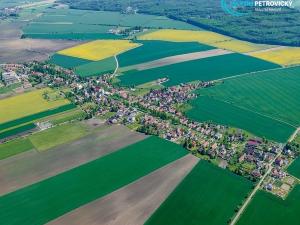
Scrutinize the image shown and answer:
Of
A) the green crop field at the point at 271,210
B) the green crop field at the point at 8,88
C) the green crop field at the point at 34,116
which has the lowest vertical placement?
the green crop field at the point at 271,210

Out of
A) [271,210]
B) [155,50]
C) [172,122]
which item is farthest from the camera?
[155,50]

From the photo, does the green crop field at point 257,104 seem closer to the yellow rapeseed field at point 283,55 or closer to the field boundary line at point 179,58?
the yellow rapeseed field at point 283,55

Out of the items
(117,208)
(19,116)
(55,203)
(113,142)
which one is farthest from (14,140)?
(117,208)

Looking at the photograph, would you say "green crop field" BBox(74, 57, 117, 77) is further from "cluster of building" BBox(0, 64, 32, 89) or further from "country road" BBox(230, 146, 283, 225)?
"country road" BBox(230, 146, 283, 225)

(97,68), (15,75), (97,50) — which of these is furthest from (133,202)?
(97,50)

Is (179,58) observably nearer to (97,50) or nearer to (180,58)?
(180,58)

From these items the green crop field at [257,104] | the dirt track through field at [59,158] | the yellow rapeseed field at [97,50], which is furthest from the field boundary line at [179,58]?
the dirt track through field at [59,158]
